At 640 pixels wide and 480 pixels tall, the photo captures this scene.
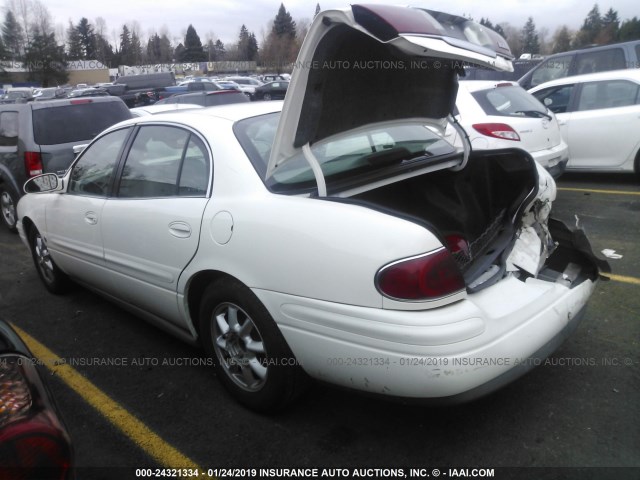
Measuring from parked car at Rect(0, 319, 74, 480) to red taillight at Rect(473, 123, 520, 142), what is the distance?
535cm

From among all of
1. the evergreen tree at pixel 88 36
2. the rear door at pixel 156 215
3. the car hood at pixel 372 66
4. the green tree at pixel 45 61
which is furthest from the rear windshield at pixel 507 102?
the evergreen tree at pixel 88 36

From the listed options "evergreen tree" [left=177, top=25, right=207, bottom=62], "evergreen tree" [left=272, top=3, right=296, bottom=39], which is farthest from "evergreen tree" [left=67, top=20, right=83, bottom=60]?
"evergreen tree" [left=272, top=3, right=296, bottom=39]

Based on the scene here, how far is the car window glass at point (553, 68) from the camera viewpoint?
10721 mm

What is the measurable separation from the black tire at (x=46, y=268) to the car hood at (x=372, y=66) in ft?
9.43

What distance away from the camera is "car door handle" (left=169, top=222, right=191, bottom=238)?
9.37ft

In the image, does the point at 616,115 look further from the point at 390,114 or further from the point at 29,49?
the point at 29,49

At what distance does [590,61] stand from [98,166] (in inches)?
386

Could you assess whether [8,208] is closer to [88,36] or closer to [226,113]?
[226,113]

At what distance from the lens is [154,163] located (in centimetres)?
335

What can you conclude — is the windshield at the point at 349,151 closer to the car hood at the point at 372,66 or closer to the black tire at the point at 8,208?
the car hood at the point at 372,66

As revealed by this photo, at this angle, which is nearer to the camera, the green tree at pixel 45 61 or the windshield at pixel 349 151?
the windshield at pixel 349 151

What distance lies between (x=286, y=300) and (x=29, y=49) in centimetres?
7705

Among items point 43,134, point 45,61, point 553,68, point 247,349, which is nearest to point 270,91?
point 553,68

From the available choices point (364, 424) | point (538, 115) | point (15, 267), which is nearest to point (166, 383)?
point (364, 424)
